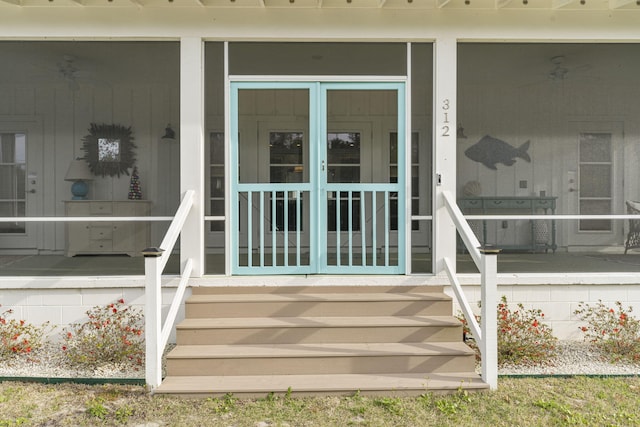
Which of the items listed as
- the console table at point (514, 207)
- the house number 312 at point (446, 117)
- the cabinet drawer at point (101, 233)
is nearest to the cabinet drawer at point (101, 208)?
the cabinet drawer at point (101, 233)

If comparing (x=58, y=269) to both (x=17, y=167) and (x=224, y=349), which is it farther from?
(x=224, y=349)

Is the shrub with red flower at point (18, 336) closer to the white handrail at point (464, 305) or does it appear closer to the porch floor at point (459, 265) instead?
the porch floor at point (459, 265)

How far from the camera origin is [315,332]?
3434 mm

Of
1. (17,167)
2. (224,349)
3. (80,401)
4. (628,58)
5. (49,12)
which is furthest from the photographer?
(17,167)

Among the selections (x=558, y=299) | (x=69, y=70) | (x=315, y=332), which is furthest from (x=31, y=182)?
(x=558, y=299)

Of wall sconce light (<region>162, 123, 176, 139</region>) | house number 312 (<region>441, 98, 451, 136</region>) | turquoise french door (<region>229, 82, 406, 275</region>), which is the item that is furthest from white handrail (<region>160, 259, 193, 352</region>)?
house number 312 (<region>441, 98, 451, 136</region>)

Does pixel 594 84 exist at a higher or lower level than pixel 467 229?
higher

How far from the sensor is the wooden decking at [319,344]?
9.96 ft

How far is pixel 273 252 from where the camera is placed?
13.5ft

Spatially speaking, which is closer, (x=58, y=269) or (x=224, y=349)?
(x=224, y=349)

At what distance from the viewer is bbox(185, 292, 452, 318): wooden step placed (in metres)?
3.61

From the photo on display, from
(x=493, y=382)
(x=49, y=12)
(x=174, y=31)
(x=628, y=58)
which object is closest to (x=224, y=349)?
(x=493, y=382)

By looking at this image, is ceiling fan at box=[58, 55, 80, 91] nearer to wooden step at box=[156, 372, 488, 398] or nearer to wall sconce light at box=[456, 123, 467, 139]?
wooden step at box=[156, 372, 488, 398]

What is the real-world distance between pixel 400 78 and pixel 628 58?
223cm
